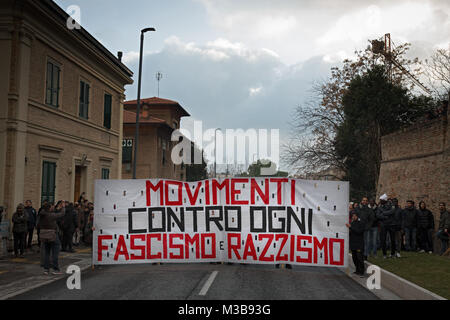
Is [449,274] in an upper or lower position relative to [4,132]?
lower

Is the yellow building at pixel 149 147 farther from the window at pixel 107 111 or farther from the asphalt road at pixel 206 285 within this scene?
the asphalt road at pixel 206 285

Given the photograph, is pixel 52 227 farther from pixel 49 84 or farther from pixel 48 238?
pixel 49 84

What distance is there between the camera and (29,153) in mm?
17234

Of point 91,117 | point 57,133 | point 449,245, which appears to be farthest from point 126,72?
point 449,245

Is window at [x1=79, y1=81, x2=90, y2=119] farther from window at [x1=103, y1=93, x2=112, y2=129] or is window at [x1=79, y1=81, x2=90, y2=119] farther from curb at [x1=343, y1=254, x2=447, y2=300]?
curb at [x1=343, y1=254, x2=447, y2=300]

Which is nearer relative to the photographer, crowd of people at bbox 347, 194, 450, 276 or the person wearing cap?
crowd of people at bbox 347, 194, 450, 276

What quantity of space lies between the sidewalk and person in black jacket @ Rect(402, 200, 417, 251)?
36.2ft

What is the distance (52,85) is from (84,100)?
133 inches

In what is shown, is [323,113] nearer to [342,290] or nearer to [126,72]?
[126,72]

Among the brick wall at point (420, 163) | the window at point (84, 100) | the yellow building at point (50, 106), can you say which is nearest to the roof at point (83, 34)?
the yellow building at point (50, 106)

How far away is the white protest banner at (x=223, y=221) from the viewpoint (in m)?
11.4

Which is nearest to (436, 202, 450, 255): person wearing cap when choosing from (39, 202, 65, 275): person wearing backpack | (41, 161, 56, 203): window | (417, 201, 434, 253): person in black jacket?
(417, 201, 434, 253): person in black jacket

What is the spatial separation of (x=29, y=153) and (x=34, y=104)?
6.42 ft

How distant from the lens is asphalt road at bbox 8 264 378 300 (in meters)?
8.41
